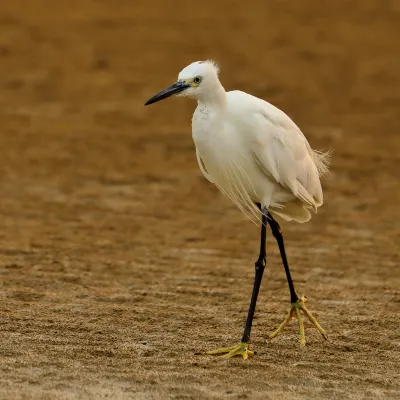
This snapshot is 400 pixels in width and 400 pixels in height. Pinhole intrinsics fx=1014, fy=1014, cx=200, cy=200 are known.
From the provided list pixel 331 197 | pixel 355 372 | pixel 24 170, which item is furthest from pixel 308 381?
pixel 24 170

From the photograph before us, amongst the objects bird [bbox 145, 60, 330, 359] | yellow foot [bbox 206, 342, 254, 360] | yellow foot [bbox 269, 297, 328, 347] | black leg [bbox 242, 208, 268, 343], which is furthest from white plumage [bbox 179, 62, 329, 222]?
yellow foot [bbox 206, 342, 254, 360]

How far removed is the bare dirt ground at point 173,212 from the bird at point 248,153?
48 centimetres

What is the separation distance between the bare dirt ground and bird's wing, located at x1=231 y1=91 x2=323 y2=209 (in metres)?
0.93

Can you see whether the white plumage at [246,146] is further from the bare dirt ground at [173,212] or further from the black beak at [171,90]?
the bare dirt ground at [173,212]

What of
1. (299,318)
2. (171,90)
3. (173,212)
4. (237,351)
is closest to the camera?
(171,90)

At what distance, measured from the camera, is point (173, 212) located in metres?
9.38

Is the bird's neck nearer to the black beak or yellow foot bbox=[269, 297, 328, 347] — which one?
the black beak

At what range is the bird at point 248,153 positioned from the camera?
5691 mm

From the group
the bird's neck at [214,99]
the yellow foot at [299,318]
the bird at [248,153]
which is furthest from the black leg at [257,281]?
the bird's neck at [214,99]

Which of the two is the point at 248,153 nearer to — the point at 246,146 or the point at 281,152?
the point at 246,146

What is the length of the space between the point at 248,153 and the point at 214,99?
0.39m

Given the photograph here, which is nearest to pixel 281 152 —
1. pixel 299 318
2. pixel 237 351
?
pixel 299 318

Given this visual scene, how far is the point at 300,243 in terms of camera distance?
8453 mm

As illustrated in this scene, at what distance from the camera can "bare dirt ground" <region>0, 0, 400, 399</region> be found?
5.61m
